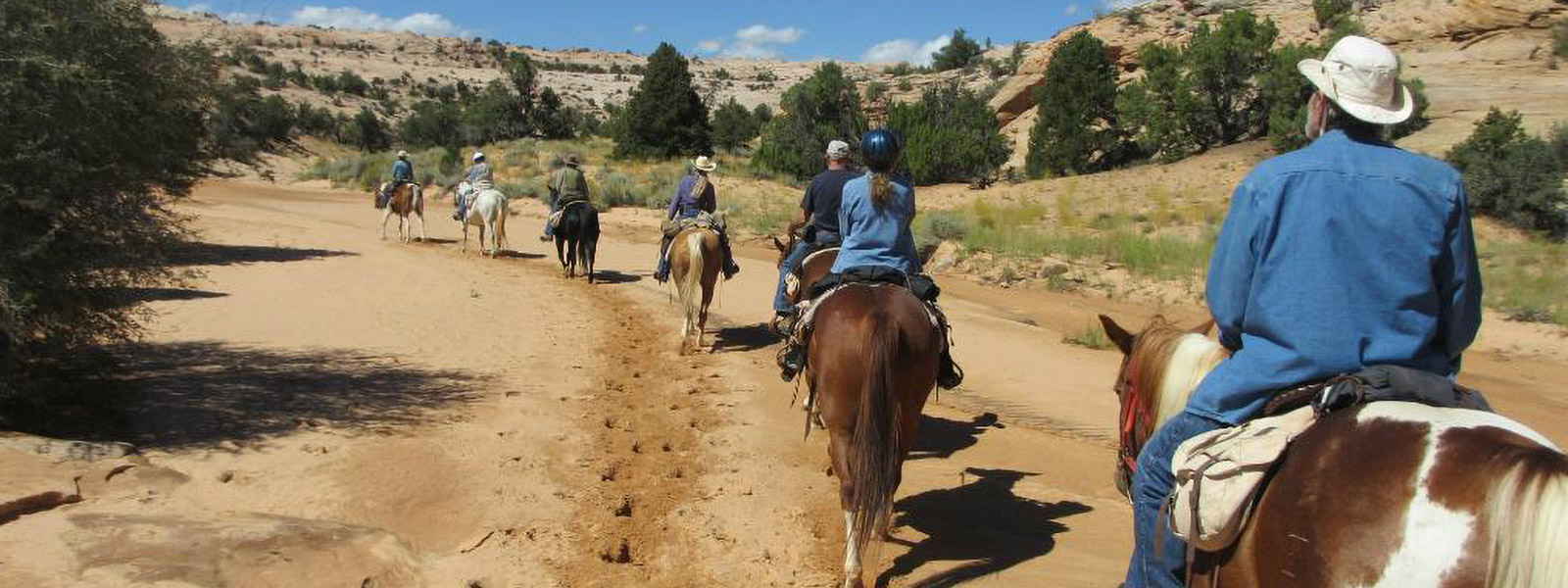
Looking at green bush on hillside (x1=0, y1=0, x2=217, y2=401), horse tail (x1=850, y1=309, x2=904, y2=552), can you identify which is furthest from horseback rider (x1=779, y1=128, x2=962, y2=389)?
green bush on hillside (x1=0, y1=0, x2=217, y2=401)

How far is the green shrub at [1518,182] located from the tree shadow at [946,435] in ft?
54.9

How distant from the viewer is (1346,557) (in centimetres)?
252

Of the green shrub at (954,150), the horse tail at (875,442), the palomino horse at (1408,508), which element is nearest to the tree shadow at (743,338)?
the horse tail at (875,442)

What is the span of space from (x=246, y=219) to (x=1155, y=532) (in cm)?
2608

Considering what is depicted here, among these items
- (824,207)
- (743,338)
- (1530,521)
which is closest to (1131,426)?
(1530,521)

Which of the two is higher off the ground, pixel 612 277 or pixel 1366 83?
pixel 1366 83

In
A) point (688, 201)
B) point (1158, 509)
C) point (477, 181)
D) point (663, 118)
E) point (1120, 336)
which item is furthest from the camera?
point (663, 118)

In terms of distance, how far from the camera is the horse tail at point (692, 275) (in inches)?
478

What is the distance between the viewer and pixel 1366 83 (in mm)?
2936

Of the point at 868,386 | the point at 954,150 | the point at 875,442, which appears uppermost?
the point at 954,150

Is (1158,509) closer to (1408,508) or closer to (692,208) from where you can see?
(1408,508)

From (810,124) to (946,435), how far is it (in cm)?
3165

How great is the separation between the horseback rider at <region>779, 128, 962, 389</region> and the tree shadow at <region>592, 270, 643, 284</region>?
1168cm

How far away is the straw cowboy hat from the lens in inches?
115
